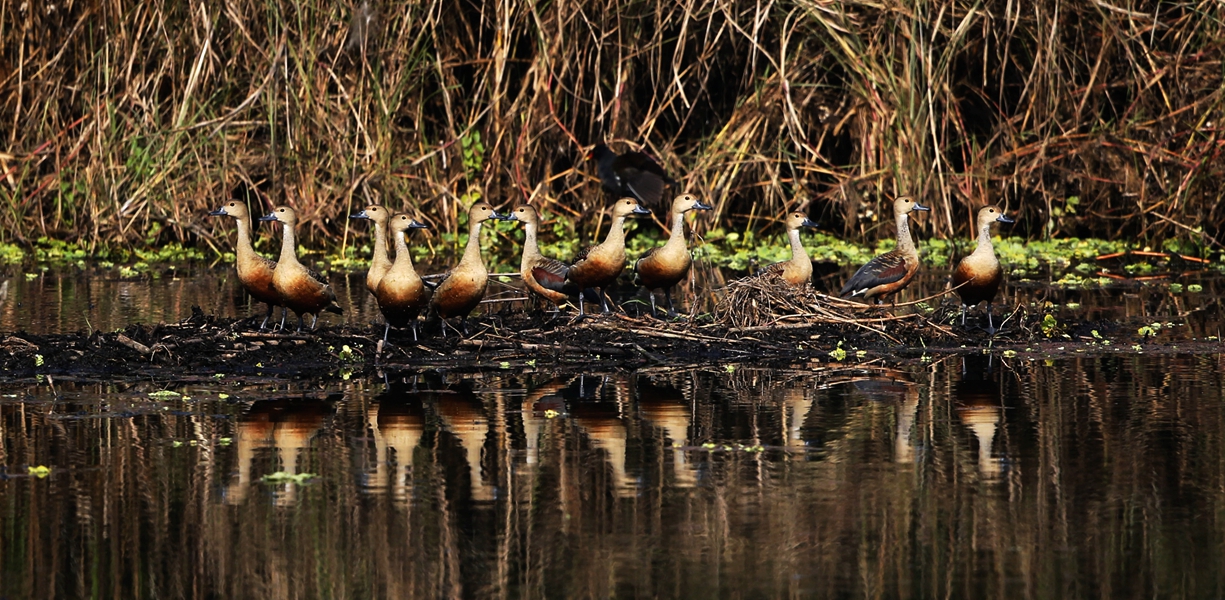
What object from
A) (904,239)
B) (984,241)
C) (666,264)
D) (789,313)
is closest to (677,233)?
(666,264)

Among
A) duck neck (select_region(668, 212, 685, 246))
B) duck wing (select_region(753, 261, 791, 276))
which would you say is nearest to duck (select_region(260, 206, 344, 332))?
duck neck (select_region(668, 212, 685, 246))

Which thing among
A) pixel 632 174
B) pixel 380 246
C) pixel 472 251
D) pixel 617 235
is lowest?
pixel 472 251

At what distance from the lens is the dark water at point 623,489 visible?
16.7ft

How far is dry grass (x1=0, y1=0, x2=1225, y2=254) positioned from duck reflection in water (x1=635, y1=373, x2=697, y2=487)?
24.5 feet

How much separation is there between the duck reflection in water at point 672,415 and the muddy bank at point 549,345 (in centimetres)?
83

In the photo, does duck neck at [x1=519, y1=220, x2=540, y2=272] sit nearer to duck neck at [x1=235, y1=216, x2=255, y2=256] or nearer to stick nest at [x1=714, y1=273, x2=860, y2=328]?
stick nest at [x1=714, y1=273, x2=860, y2=328]

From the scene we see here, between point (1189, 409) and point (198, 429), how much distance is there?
433 cm

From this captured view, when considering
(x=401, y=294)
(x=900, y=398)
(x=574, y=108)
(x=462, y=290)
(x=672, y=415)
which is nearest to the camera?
(x=672, y=415)

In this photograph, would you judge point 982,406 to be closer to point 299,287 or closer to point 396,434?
point 396,434

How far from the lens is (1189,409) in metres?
7.60

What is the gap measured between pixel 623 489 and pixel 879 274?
551 cm

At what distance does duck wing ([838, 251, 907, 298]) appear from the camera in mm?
11281

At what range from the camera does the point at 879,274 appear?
1131 cm

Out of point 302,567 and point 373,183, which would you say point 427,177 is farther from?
point 302,567
